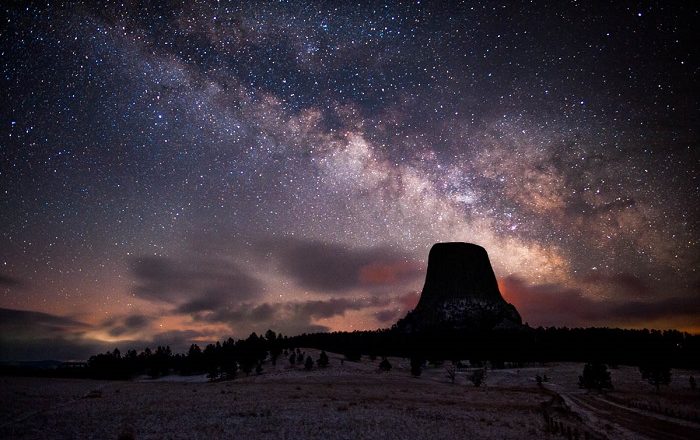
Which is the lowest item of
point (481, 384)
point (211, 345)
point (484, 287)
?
point (481, 384)

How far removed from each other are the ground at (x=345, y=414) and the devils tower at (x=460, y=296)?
77.4 m

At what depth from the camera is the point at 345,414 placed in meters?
30.4

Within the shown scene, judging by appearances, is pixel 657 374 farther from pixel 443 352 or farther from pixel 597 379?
pixel 443 352

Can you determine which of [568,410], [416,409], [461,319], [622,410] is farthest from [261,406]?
[461,319]

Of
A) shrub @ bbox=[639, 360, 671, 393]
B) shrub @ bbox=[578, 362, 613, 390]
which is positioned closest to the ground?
shrub @ bbox=[639, 360, 671, 393]

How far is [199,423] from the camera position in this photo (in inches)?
1067

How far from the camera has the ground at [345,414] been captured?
80.8ft

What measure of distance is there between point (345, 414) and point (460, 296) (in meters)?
122

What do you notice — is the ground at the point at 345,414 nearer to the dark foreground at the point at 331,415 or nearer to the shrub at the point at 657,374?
the dark foreground at the point at 331,415

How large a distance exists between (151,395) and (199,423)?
65.8ft

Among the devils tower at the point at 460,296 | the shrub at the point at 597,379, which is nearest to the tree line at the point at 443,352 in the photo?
the devils tower at the point at 460,296

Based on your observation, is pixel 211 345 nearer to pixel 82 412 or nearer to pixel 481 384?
pixel 481 384

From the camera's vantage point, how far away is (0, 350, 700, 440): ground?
24641 mm

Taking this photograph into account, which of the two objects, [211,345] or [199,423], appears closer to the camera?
[199,423]
